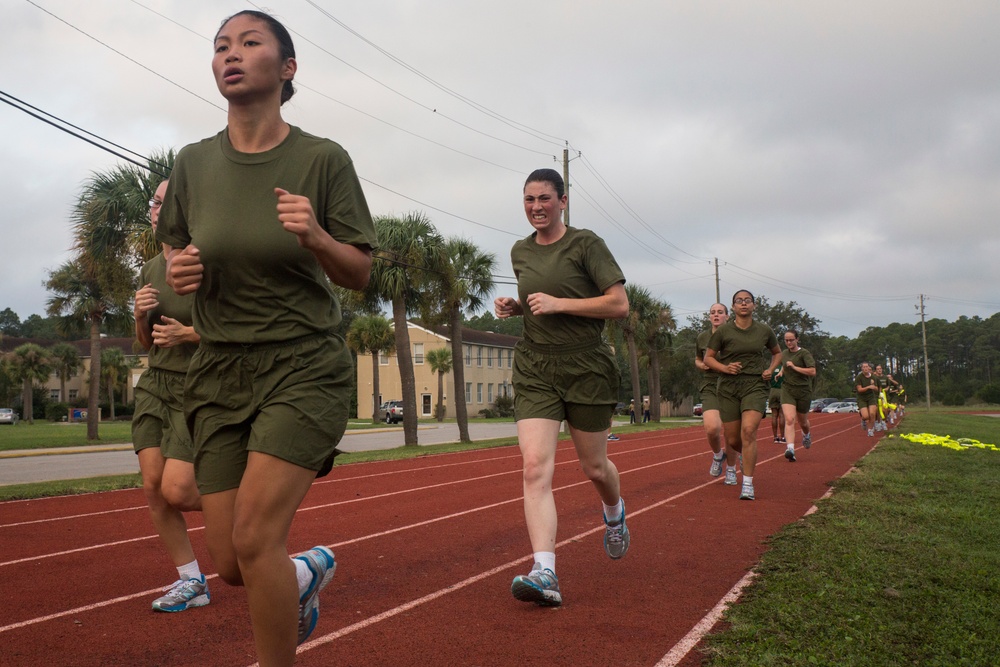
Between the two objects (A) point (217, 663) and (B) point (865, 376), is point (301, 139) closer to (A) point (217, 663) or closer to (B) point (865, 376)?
(A) point (217, 663)

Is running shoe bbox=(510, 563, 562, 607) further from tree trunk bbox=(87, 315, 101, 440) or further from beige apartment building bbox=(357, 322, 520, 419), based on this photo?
beige apartment building bbox=(357, 322, 520, 419)

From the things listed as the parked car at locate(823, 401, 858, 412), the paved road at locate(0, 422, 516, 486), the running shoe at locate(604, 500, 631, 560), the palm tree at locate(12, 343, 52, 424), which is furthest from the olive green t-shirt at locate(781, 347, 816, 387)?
the palm tree at locate(12, 343, 52, 424)

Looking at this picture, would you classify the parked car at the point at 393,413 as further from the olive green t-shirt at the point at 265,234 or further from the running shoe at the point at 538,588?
the olive green t-shirt at the point at 265,234

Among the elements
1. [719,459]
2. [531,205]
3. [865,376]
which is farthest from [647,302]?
[531,205]

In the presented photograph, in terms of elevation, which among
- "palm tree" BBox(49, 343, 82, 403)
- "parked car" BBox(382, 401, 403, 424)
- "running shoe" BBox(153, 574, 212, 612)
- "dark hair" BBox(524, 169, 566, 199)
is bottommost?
"parked car" BBox(382, 401, 403, 424)

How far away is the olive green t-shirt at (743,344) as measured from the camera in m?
9.87

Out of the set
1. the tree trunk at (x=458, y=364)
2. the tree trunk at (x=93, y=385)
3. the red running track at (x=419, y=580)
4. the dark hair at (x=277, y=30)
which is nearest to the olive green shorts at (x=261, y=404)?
the dark hair at (x=277, y=30)

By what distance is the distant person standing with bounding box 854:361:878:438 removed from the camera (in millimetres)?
23202

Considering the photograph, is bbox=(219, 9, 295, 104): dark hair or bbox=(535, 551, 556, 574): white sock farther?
bbox=(535, 551, 556, 574): white sock

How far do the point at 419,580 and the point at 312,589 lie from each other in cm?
278

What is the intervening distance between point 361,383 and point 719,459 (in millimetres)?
69042

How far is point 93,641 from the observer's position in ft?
14.6

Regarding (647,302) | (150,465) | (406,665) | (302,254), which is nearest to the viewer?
(302,254)

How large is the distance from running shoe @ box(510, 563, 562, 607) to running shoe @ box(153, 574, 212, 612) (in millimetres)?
1832
